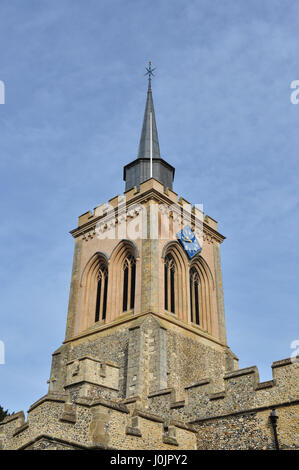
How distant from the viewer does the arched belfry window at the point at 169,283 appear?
72.5 feet

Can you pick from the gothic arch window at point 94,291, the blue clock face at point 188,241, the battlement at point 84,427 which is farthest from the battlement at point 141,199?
the battlement at point 84,427

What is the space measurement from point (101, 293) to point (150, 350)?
5.57 meters

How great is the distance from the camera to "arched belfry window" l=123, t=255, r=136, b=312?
22156 millimetres

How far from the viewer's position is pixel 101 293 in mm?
23781

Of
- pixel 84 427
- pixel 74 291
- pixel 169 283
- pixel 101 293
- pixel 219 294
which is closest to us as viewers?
pixel 84 427

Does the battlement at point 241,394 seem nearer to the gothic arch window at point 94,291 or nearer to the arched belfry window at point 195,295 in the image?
the arched belfry window at point 195,295

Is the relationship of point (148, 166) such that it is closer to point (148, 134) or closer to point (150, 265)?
A: point (148, 134)

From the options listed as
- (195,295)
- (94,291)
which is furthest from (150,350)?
(94,291)

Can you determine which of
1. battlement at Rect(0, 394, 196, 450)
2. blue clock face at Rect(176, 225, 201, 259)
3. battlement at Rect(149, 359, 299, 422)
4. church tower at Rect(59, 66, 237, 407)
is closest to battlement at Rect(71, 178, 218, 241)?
church tower at Rect(59, 66, 237, 407)

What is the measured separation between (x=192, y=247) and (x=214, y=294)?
2705 mm

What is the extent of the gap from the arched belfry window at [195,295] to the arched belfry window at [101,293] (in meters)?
4.17

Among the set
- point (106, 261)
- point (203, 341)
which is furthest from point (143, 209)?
point (203, 341)

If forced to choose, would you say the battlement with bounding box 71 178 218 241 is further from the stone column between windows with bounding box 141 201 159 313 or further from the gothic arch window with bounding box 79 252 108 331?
the gothic arch window with bounding box 79 252 108 331
